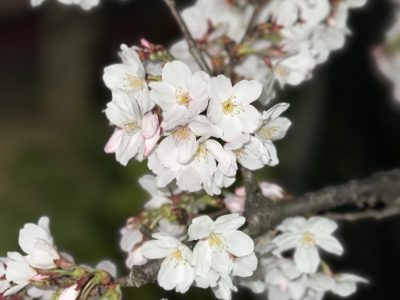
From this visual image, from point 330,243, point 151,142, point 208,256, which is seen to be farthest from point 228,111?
point 330,243

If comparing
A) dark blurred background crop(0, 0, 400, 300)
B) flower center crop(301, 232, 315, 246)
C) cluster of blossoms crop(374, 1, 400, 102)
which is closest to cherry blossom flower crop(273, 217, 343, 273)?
flower center crop(301, 232, 315, 246)

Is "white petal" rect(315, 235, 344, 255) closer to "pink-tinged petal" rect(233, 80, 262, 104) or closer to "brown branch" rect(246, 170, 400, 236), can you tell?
"brown branch" rect(246, 170, 400, 236)

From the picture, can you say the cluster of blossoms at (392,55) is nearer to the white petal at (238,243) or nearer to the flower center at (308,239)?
the flower center at (308,239)

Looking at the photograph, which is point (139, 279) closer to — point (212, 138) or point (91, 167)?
point (212, 138)

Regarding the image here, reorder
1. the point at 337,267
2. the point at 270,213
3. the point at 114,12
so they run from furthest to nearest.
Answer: the point at 114,12 → the point at 337,267 → the point at 270,213

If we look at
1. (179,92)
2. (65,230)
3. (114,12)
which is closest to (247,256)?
(179,92)

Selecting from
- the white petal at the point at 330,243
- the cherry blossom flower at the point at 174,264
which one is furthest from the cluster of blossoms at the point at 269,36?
the cherry blossom flower at the point at 174,264
